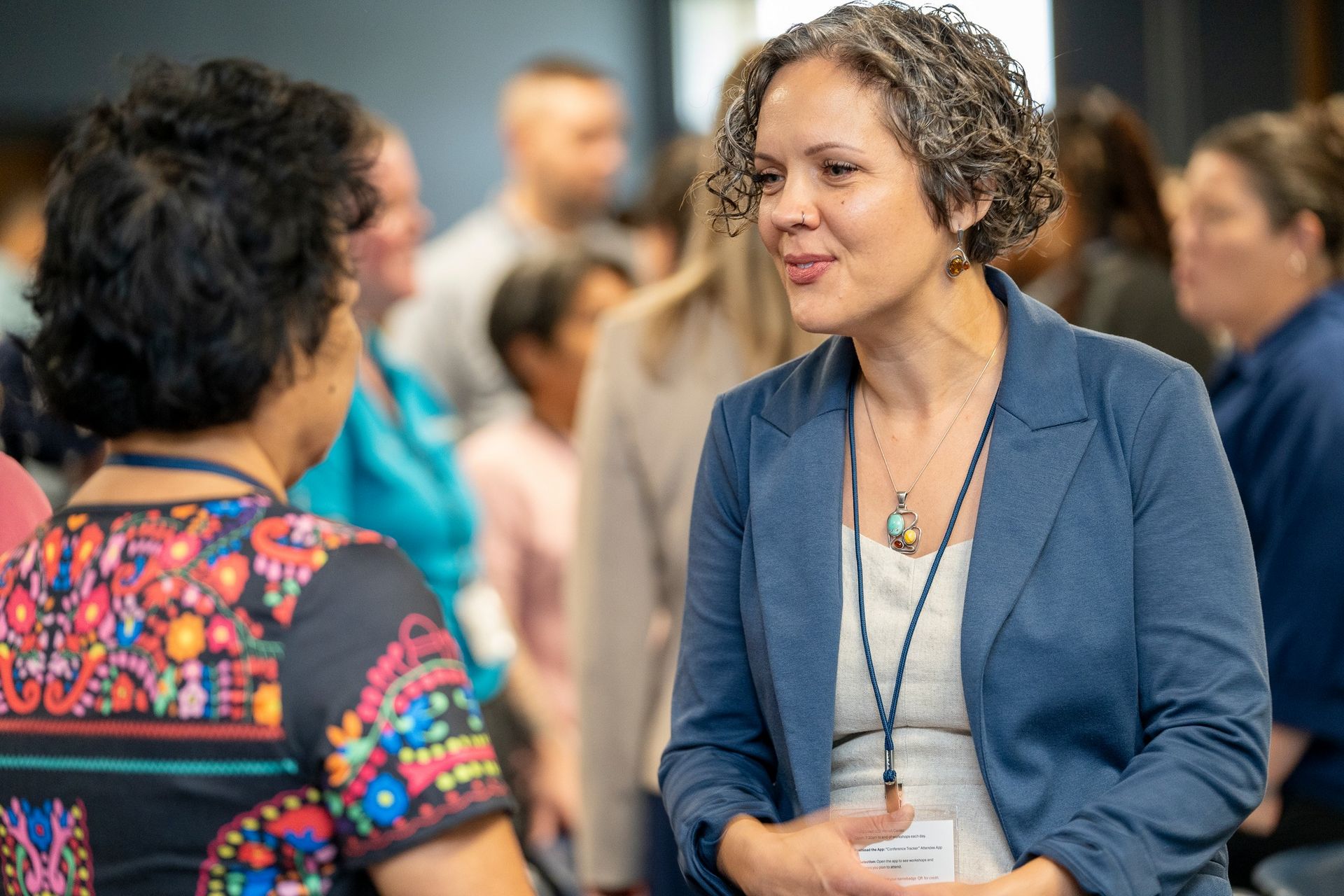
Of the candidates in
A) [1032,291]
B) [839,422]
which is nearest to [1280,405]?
[1032,291]

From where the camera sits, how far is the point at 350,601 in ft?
4.17

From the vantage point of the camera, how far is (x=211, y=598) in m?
1.25

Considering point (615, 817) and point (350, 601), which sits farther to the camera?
point (615, 817)

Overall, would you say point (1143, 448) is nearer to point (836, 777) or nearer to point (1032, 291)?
point (836, 777)

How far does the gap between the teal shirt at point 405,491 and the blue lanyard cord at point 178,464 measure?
123cm

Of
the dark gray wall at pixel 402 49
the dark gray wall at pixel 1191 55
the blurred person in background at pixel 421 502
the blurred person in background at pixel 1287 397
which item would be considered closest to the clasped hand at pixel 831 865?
the blurred person in background at pixel 1287 397

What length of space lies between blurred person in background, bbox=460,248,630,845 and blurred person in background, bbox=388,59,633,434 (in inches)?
46.5

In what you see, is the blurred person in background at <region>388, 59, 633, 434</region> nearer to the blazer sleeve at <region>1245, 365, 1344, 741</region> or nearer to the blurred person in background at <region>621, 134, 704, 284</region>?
the blurred person in background at <region>621, 134, 704, 284</region>

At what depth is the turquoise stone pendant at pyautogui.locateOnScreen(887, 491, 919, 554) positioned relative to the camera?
1484mm

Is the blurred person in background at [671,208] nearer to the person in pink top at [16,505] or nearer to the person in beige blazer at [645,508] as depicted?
the person in beige blazer at [645,508]

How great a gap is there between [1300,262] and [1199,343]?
2.35 ft

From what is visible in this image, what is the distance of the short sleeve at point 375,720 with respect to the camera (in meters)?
1.23

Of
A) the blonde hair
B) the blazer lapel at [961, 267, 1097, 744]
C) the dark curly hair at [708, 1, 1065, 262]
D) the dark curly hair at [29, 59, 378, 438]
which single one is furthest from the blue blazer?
the blonde hair

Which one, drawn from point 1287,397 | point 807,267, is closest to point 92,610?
point 807,267
